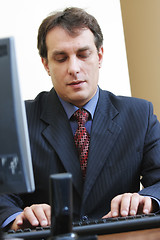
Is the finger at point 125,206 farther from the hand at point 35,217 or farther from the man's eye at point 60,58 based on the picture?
the man's eye at point 60,58

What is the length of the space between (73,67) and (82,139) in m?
0.30

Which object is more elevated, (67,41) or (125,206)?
(67,41)

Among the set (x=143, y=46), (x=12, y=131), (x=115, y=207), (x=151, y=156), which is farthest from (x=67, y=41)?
(x=143, y=46)

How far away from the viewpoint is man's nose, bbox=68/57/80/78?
4.23 feet

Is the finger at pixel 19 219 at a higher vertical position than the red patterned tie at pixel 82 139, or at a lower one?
lower

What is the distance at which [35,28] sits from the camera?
6.33ft

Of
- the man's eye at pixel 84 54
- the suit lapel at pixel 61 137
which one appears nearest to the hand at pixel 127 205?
the suit lapel at pixel 61 137

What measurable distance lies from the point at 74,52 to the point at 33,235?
80cm

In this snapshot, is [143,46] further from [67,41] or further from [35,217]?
[35,217]

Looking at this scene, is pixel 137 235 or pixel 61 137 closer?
pixel 137 235

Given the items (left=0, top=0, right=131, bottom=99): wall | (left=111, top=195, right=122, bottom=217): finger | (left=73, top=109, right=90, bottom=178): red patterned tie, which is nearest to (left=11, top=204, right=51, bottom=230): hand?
(left=111, top=195, right=122, bottom=217): finger

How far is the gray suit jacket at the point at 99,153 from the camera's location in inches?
49.8

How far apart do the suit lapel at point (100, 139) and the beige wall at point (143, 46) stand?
86cm

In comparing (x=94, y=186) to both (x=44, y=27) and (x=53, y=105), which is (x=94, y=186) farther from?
(x=44, y=27)
